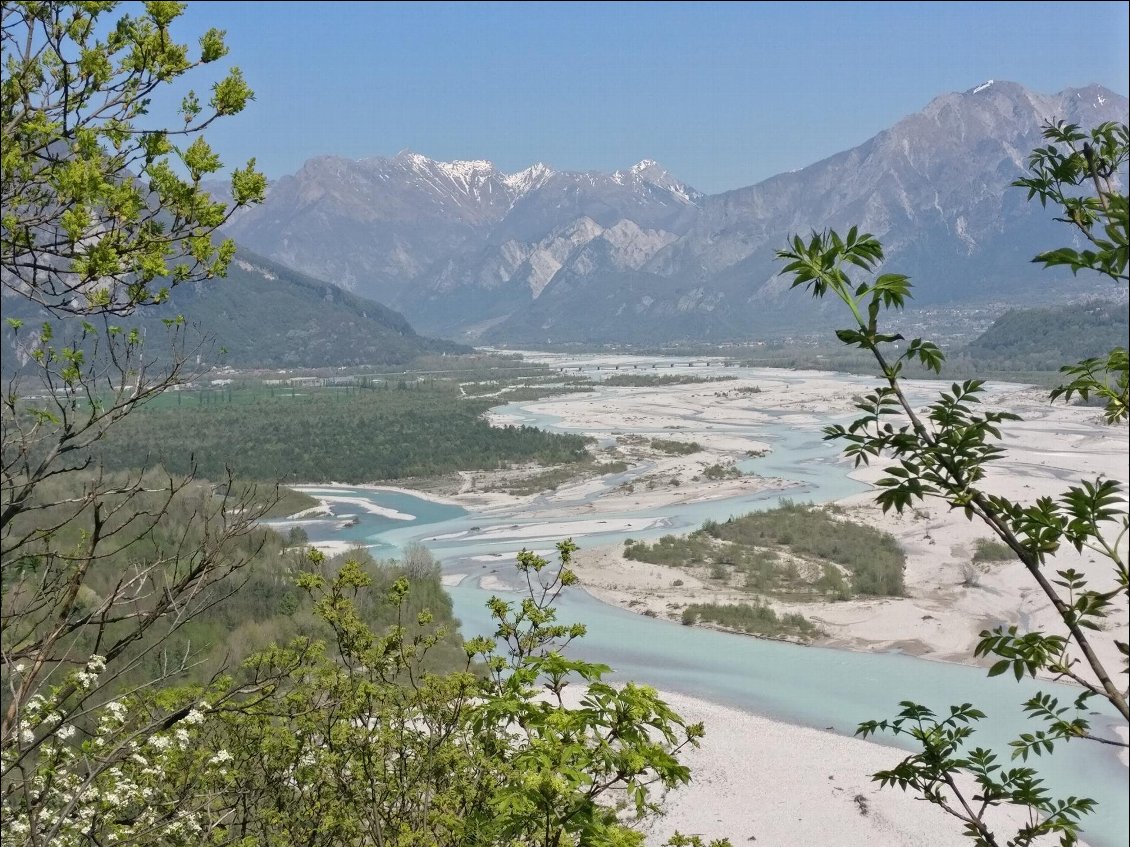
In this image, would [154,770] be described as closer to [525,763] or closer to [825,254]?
[525,763]

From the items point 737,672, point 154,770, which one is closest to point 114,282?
point 154,770

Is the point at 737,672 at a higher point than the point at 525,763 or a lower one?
lower

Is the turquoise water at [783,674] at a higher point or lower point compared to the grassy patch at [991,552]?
lower

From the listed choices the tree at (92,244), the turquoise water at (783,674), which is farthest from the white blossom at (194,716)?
the turquoise water at (783,674)

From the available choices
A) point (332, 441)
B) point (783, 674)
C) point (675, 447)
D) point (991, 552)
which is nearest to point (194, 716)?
point (783, 674)

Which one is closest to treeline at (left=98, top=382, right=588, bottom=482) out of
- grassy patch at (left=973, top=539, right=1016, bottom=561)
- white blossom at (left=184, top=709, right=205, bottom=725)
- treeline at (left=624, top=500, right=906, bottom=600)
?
treeline at (left=624, top=500, right=906, bottom=600)

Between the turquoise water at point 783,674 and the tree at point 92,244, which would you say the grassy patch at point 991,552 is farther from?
the tree at point 92,244
